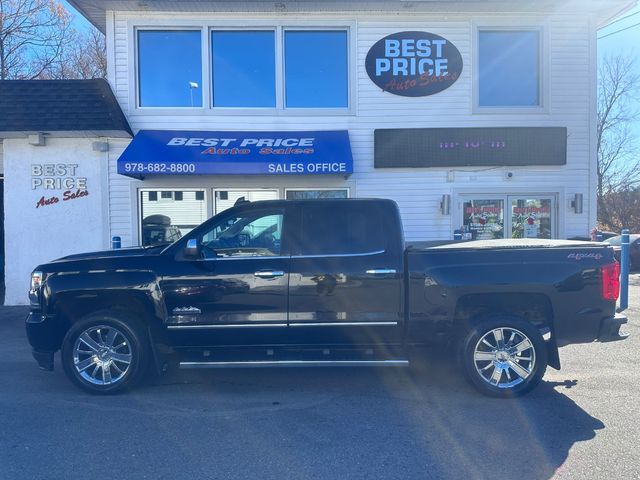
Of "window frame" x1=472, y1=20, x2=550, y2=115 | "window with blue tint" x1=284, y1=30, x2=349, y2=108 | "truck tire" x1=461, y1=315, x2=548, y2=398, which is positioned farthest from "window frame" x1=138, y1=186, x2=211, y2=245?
"truck tire" x1=461, y1=315, x2=548, y2=398

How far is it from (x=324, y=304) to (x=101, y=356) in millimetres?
2292

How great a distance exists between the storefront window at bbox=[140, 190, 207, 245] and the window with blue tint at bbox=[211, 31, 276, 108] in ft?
6.64

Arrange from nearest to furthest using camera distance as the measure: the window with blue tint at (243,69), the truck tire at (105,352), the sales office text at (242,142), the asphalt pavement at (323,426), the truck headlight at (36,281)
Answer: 1. the asphalt pavement at (323,426)
2. the truck tire at (105,352)
3. the truck headlight at (36,281)
4. the sales office text at (242,142)
5. the window with blue tint at (243,69)

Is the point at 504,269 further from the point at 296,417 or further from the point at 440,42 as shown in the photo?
the point at 440,42

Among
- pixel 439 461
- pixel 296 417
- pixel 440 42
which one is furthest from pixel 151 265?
pixel 440 42

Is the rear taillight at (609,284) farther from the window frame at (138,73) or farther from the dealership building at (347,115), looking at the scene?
the window frame at (138,73)

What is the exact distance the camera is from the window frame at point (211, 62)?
10.5 m

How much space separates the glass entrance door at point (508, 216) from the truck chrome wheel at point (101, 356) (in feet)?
24.9

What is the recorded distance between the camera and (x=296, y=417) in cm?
458

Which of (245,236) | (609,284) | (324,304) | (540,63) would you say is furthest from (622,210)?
(245,236)

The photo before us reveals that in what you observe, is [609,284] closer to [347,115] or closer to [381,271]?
[381,271]

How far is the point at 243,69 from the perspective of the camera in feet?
35.1

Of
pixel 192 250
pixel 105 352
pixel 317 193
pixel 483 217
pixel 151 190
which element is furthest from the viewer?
pixel 483 217

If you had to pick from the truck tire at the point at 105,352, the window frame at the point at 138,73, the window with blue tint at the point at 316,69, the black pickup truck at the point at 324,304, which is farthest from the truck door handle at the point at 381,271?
the window frame at the point at 138,73
